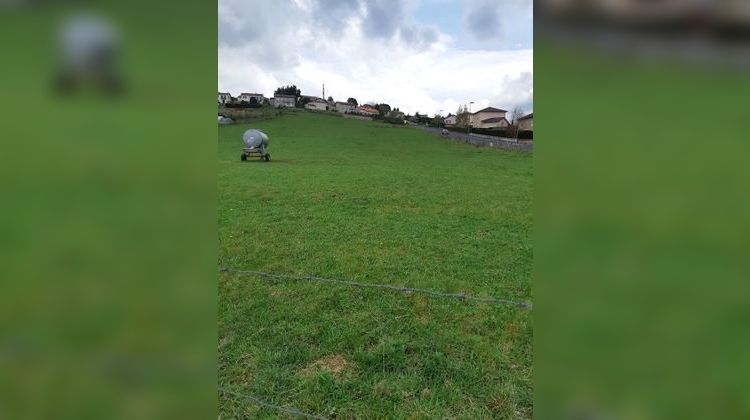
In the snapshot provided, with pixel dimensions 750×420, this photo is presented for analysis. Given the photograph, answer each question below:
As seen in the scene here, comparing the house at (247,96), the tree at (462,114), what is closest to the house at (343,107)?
the house at (247,96)

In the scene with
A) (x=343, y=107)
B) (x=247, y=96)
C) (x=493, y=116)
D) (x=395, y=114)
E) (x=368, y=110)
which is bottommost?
(x=493, y=116)

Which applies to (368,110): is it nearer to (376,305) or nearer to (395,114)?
(395,114)

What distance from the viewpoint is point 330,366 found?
1.98 m

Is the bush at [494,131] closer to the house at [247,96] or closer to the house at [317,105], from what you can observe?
the house at [247,96]

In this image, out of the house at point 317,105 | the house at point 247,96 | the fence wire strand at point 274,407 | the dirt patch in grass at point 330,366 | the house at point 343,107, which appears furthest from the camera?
the house at point 317,105

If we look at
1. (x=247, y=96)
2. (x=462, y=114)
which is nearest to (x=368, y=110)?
(x=462, y=114)

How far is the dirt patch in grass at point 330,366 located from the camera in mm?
1932

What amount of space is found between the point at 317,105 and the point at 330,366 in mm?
12112

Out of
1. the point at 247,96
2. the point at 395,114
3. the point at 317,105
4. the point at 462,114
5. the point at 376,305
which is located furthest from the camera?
the point at 317,105

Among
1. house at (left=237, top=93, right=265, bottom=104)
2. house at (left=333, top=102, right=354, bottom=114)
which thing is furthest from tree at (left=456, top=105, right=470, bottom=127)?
house at (left=333, top=102, right=354, bottom=114)
